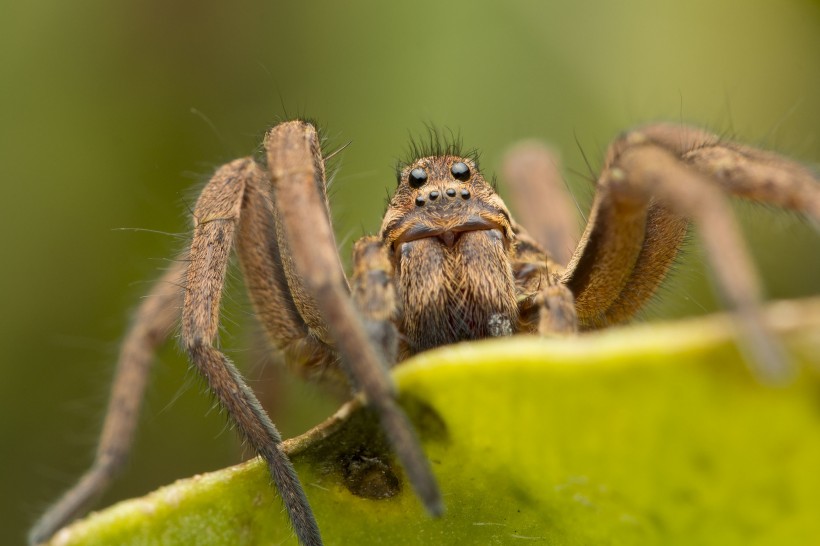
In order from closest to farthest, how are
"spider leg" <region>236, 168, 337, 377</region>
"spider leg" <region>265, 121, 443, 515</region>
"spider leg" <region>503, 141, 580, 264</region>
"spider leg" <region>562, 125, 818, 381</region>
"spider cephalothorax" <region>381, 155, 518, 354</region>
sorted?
"spider leg" <region>562, 125, 818, 381</region>, "spider leg" <region>265, 121, 443, 515</region>, "spider cephalothorax" <region>381, 155, 518, 354</region>, "spider leg" <region>236, 168, 337, 377</region>, "spider leg" <region>503, 141, 580, 264</region>

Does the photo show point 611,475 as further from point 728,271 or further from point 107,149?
point 107,149

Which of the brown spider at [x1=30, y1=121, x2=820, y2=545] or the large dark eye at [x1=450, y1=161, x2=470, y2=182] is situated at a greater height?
the large dark eye at [x1=450, y1=161, x2=470, y2=182]

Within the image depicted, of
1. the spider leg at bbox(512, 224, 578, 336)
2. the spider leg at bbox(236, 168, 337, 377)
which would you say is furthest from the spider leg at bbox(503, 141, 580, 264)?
the spider leg at bbox(236, 168, 337, 377)

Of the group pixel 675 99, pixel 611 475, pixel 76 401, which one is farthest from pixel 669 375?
pixel 675 99

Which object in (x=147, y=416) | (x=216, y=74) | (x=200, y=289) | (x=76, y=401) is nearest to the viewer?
(x=200, y=289)

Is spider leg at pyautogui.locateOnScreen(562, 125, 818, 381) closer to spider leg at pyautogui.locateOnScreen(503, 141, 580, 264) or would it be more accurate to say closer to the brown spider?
the brown spider

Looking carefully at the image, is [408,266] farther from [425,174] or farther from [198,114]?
[198,114]

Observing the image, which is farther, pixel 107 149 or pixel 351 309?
pixel 107 149
